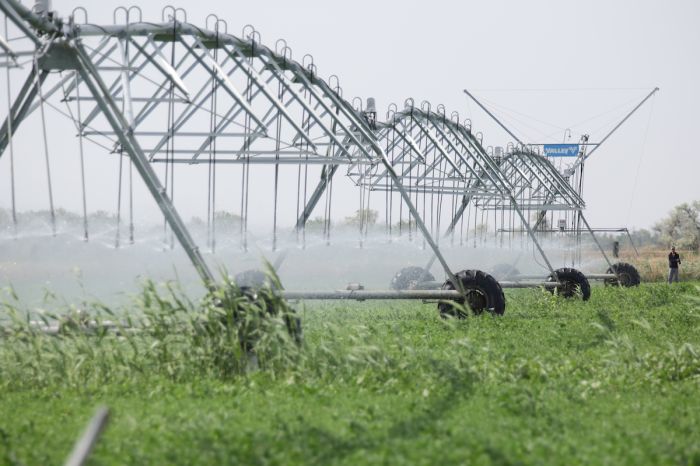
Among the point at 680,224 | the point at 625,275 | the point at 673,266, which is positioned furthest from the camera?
the point at 680,224

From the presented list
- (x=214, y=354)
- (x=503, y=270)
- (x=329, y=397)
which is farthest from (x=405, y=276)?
(x=329, y=397)

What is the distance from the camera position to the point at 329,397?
6.98 metres

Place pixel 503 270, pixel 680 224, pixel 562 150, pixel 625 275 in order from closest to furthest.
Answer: pixel 503 270
pixel 625 275
pixel 562 150
pixel 680 224

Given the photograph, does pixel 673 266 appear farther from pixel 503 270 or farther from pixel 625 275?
pixel 503 270

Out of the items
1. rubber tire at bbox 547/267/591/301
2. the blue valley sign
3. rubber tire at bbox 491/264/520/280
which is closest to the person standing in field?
the blue valley sign

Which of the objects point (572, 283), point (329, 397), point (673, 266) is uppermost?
point (329, 397)

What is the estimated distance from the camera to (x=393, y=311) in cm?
1558

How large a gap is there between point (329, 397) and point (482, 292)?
7.69 metres

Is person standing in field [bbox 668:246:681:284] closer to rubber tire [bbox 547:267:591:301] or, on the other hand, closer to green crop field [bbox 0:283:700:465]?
rubber tire [bbox 547:267:591:301]

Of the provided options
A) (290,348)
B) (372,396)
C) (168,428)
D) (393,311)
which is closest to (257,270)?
(393,311)

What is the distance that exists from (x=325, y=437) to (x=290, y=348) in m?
2.47

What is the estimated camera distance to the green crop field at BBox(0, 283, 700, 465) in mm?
5395

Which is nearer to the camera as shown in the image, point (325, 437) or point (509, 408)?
point (325, 437)

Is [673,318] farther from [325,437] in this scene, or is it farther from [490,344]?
[325,437]
